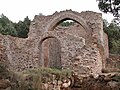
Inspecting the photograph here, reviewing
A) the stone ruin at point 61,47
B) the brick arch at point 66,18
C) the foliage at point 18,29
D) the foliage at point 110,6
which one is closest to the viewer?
the foliage at point 110,6

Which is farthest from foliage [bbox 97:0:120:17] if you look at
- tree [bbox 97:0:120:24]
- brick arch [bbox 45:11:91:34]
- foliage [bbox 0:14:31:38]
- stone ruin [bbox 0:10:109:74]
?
foliage [bbox 0:14:31:38]

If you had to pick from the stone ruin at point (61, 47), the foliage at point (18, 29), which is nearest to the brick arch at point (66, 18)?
the stone ruin at point (61, 47)

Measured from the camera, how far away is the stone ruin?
13.4m

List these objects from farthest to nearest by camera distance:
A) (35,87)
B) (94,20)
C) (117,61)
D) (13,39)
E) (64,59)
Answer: (117,61) → (94,20) → (13,39) → (64,59) → (35,87)

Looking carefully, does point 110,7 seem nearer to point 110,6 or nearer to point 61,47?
point 110,6

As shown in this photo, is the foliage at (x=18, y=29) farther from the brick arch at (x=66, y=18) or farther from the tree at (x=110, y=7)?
the tree at (x=110, y=7)

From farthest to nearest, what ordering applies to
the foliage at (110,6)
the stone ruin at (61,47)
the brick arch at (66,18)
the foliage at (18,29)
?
the foliage at (18,29) → the brick arch at (66,18) → the stone ruin at (61,47) → the foliage at (110,6)

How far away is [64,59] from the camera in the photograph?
51.6 ft

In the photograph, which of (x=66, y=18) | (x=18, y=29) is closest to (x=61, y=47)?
(x=66, y=18)

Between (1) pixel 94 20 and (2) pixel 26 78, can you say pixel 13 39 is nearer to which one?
(1) pixel 94 20

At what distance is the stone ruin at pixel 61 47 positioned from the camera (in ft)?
44.0

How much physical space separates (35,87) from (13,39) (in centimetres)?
810

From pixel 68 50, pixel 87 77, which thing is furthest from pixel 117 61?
pixel 87 77

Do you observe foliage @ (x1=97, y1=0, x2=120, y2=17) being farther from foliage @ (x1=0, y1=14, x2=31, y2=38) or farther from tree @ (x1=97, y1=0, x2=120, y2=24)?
foliage @ (x1=0, y1=14, x2=31, y2=38)
